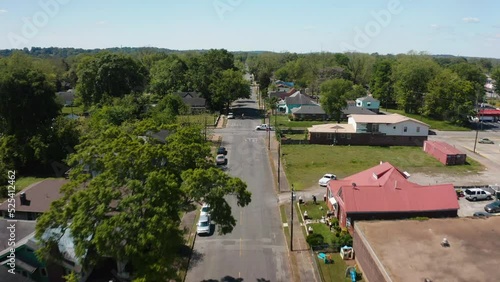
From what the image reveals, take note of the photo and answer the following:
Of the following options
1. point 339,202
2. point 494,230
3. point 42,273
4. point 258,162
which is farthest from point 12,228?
point 494,230

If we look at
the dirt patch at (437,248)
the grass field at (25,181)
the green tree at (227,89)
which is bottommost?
the grass field at (25,181)

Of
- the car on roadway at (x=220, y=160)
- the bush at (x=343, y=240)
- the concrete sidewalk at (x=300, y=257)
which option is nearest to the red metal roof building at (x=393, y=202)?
the bush at (x=343, y=240)

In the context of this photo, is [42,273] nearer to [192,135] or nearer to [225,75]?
[192,135]

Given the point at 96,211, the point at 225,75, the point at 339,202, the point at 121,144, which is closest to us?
the point at 96,211

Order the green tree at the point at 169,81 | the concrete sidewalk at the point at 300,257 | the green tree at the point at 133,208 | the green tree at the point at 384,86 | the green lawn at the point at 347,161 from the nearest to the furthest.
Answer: the green tree at the point at 133,208
the concrete sidewalk at the point at 300,257
the green lawn at the point at 347,161
the green tree at the point at 169,81
the green tree at the point at 384,86

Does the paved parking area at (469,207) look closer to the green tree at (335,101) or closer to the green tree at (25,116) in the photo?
the green tree at (335,101)

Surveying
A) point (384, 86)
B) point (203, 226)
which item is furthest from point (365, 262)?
point (384, 86)
